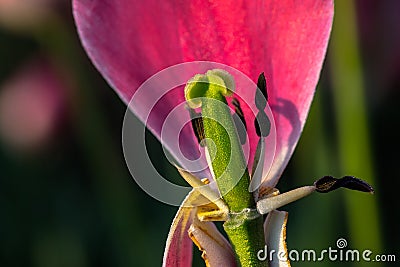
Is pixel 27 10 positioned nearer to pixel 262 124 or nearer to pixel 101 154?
pixel 101 154

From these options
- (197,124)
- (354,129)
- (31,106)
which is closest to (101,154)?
(31,106)

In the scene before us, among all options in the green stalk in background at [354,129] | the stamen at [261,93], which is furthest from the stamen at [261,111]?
the green stalk in background at [354,129]

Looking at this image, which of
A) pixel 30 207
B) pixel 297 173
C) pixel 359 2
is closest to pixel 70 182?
pixel 30 207

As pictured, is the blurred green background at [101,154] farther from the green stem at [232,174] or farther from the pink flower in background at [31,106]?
the green stem at [232,174]

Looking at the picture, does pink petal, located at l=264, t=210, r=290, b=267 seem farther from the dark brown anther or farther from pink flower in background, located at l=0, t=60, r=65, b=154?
pink flower in background, located at l=0, t=60, r=65, b=154

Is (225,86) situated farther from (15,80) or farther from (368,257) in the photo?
(15,80)

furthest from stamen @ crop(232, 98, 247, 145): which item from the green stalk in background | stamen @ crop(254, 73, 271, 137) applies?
the green stalk in background
